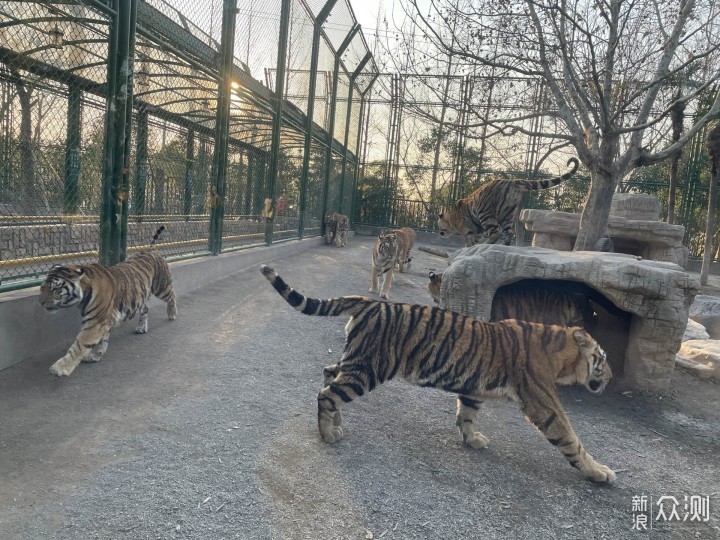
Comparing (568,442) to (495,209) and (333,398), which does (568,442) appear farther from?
(495,209)

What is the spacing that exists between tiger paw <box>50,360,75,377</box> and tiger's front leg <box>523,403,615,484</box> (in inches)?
123

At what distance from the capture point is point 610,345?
15.6 feet

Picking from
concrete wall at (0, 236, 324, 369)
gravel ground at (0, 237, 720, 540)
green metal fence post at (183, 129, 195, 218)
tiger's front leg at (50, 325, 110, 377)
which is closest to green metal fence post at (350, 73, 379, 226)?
green metal fence post at (183, 129, 195, 218)

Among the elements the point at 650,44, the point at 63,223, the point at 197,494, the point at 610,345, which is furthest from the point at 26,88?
the point at 650,44

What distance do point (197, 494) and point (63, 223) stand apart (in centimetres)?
452

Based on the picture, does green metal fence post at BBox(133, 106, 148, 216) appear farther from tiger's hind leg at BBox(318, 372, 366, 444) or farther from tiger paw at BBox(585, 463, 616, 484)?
tiger paw at BBox(585, 463, 616, 484)

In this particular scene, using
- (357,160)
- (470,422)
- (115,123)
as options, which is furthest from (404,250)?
(357,160)

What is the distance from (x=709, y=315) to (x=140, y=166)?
8.88m

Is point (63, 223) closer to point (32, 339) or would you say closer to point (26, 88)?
point (26, 88)

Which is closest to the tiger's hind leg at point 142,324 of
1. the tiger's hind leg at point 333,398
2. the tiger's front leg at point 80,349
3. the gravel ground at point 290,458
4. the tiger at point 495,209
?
the gravel ground at point 290,458

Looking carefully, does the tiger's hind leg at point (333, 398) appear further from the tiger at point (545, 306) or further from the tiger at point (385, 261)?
the tiger at point (385, 261)

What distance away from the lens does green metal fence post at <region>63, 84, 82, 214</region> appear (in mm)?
5965

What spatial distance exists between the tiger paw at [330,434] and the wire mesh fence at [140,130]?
265cm

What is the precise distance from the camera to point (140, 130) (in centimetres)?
721
